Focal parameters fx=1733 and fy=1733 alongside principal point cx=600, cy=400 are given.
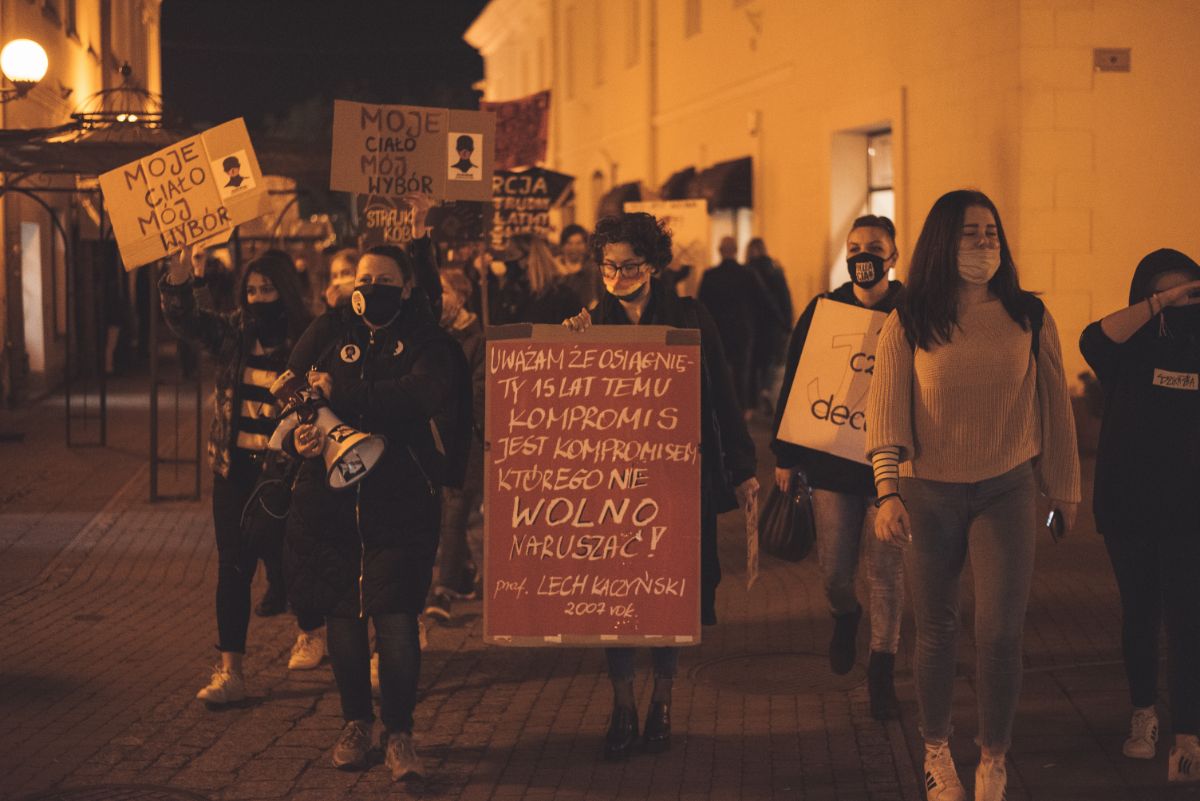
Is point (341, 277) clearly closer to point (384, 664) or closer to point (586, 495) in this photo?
point (586, 495)

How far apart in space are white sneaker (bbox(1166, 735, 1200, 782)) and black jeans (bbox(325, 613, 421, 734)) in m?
2.59

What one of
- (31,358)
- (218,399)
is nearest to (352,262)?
(218,399)

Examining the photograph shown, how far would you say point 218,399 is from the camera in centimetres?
730

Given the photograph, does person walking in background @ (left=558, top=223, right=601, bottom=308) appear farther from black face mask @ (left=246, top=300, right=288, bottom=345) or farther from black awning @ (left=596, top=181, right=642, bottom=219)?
black awning @ (left=596, top=181, right=642, bottom=219)

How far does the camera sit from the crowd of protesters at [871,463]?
212 inches

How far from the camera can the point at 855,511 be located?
6.91 meters

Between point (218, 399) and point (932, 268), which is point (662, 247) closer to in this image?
point (932, 268)

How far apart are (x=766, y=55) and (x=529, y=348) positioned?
15.9 metres

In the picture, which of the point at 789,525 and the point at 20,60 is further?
the point at 20,60

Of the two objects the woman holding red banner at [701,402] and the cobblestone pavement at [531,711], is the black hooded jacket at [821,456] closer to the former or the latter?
the woman holding red banner at [701,402]

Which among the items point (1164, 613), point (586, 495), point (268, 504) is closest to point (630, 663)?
point (586, 495)

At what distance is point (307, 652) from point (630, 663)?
6.66ft

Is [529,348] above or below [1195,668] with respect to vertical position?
above

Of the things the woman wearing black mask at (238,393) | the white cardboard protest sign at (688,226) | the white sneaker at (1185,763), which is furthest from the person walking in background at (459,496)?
the white cardboard protest sign at (688,226)
